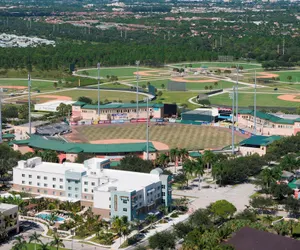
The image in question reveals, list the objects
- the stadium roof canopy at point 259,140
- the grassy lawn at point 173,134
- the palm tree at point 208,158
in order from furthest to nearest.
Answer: the grassy lawn at point 173,134
the stadium roof canopy at point 259,140
the palm tree at point 208,158

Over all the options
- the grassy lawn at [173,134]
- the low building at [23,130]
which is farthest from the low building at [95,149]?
the low building at [23,130]

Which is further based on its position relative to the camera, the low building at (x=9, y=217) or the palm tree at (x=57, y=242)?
the low building at (x=9, y=217)

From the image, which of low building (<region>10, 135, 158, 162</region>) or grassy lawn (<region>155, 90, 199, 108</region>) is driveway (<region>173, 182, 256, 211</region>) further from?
grassy lawn (<region>155, 90, 199, 108</region>)

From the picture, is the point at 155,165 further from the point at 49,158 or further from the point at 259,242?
the point at 259,242

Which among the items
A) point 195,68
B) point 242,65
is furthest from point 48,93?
point 242,65

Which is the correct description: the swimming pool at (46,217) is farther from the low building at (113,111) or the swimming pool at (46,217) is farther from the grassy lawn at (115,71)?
the grassy lawn at (115,71)

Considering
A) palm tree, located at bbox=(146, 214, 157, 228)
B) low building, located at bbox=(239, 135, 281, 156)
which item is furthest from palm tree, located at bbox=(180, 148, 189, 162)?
palm tree, located at bbox=(146, 214, 157, 228)
